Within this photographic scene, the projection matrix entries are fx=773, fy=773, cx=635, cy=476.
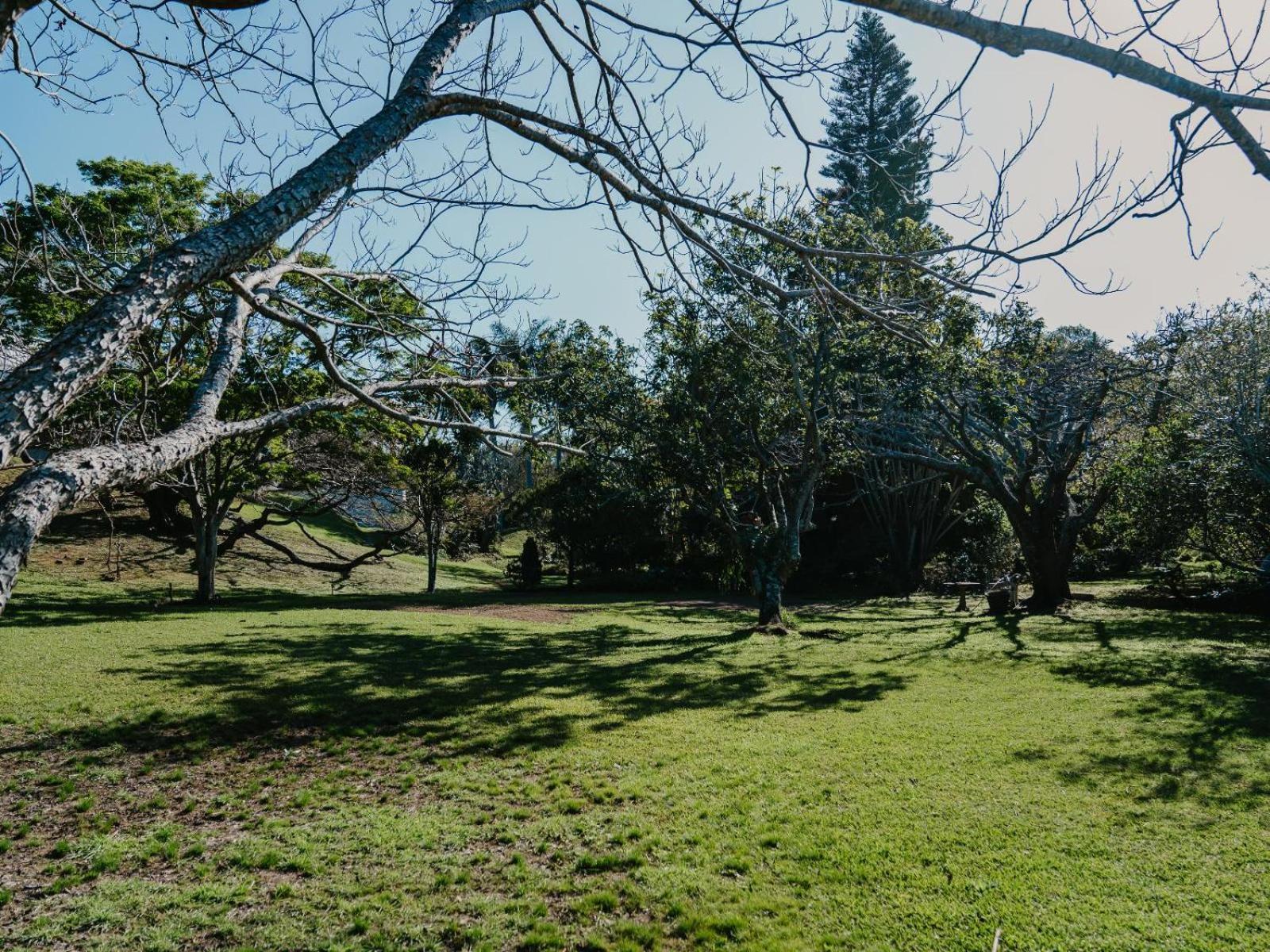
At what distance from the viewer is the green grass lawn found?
411cm

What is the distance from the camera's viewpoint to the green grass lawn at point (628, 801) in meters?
4.11

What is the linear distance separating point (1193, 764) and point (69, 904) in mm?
8433

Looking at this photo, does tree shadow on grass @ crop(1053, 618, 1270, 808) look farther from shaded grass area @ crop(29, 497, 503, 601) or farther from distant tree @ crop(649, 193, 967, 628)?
shaded grass area @ crop(29, 497, 503, 601)

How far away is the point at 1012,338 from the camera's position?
17.0 meters

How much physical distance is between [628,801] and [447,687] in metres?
4.90

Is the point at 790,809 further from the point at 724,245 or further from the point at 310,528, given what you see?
the point at 310,528

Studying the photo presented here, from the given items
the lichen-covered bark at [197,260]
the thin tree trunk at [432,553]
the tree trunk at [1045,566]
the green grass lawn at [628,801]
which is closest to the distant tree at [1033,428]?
the tree trunk at [1045,566]

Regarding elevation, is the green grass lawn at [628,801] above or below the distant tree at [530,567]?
below

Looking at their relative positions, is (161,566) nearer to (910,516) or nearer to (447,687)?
(447,687)

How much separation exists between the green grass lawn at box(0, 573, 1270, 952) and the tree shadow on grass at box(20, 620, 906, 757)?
0.23 ft

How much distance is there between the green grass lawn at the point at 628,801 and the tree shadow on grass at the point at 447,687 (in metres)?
0.07

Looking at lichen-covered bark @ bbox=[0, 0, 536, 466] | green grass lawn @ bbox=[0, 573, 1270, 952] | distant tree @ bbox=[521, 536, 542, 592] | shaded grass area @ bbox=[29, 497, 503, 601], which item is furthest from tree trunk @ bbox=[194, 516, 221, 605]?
lichen-covered bark @ bbox=[0, 0, 536, 466]

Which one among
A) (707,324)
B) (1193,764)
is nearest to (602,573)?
(707,324)

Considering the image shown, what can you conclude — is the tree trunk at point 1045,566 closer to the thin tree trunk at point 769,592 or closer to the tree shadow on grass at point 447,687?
the thin tree trunk at point 769,592
